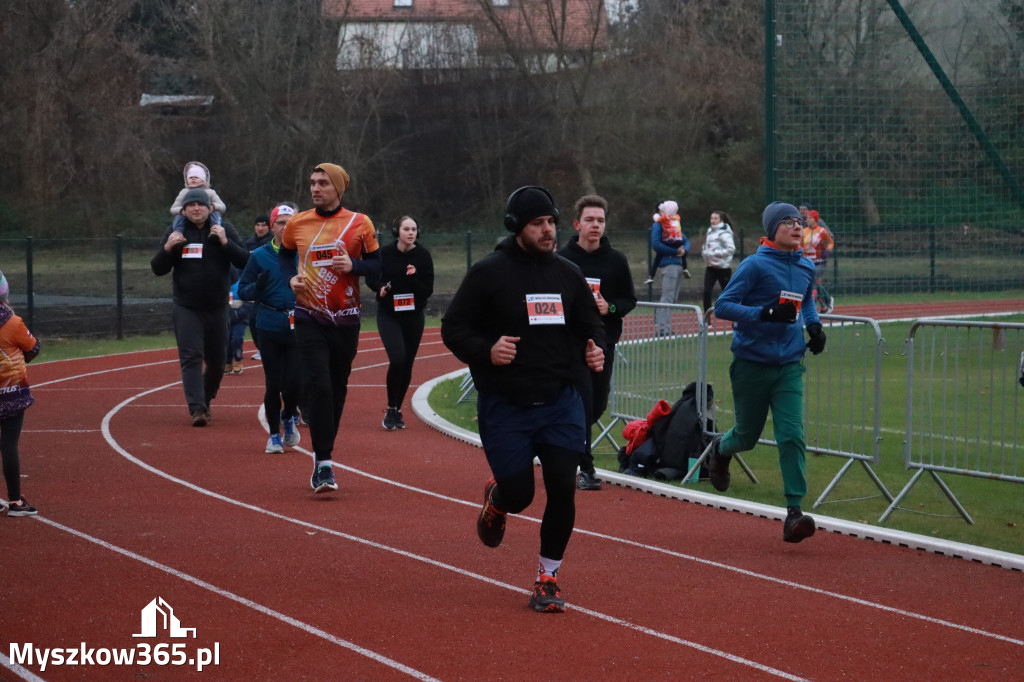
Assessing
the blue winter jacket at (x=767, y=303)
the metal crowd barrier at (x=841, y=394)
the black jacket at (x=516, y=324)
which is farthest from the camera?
the metal crowd barrier at (x=841, y=394)

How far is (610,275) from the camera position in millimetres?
9711

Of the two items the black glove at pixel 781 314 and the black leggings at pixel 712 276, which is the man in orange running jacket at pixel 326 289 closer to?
the black glove at pixel 781 314

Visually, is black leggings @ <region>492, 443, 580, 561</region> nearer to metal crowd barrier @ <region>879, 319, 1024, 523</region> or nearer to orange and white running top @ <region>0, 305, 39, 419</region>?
metal crowd barrier @ <region>879, 319, 1024, 523</region>

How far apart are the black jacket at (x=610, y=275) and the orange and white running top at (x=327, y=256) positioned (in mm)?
1476

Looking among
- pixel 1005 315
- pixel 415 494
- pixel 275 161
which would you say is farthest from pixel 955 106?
pixel 275 161

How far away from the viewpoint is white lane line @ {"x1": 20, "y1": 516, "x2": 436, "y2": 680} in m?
5.65

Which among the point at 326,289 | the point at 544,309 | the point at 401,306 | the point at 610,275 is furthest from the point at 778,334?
the point at 401,306

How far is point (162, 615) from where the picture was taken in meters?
6.39

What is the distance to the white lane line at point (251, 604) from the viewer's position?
565 cm

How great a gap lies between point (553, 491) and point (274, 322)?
5.41m

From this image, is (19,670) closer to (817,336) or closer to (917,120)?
(817,336)

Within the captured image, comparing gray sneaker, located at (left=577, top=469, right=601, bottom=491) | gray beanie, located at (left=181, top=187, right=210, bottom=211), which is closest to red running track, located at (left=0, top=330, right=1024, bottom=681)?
gray sneaker, located at (left=577, top=469, right=601, bottom=491)

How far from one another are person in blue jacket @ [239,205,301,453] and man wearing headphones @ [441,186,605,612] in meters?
5.06

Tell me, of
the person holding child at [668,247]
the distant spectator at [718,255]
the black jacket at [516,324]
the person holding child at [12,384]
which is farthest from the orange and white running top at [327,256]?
the distant spectator at [718,255]
